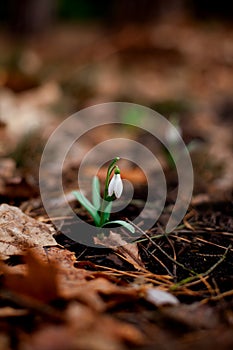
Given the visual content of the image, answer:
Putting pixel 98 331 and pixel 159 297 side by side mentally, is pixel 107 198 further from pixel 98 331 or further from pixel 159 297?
pixel 98 331

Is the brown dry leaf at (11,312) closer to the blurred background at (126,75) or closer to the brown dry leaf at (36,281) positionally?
the brown dry leaf at (36,281)

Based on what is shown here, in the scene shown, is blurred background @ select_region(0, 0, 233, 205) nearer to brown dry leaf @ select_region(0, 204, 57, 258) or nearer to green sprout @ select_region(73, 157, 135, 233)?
brown dry leaf @ select_region(0, 204, 57, 258)

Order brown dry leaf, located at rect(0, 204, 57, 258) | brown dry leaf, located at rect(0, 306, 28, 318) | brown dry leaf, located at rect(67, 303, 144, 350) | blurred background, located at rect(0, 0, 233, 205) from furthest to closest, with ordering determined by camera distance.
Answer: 1. blurred background, located at rect(0, 0, 233, 205)
2. brown dry leaf, located at rect(0, 204, 57, 258)
3. brown dry leaf, located at rect(0, 306, 28, 318)
4. brown dry leaf, located at rect(67, 303, 144, 350)

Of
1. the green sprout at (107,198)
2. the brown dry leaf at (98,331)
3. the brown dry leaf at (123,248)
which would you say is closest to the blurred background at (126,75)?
the green sprout at (107,198)

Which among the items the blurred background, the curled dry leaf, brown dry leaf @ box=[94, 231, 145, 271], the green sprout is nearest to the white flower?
the green sprout

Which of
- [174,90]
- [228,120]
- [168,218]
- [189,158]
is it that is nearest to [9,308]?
[168,218]
